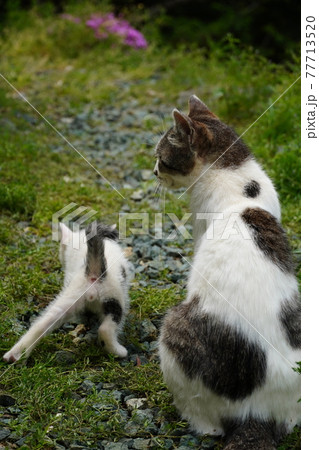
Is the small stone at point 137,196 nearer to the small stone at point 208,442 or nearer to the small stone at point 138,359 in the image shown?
the small stone at point 138,359

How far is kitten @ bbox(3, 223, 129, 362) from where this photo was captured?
11.3ft

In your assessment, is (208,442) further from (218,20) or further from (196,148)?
(218,20)

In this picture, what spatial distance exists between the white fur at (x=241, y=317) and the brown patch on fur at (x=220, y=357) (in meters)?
0.03

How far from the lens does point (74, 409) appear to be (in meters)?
3.12

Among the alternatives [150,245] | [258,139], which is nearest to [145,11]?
[258,139]

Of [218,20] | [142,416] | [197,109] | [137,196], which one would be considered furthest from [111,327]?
[218,20]

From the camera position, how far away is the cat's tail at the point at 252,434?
274cm

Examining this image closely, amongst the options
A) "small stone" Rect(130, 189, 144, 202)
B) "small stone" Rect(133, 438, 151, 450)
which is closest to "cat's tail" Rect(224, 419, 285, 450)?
"small stone" Rect(133, 438, 151, 450)

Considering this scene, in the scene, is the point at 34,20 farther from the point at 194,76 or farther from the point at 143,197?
the point at 143,197

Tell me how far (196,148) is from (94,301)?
43.7 inches

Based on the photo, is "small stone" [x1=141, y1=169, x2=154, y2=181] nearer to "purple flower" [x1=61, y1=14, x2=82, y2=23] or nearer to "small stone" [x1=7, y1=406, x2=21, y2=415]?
"small stone" [x1=7, y1=406, x2=21, y2=415]

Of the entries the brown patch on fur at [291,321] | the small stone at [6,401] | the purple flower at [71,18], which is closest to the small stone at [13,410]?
the small stone at [6,401]

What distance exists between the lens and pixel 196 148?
3.58 metres

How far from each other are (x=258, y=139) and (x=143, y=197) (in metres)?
1.58
